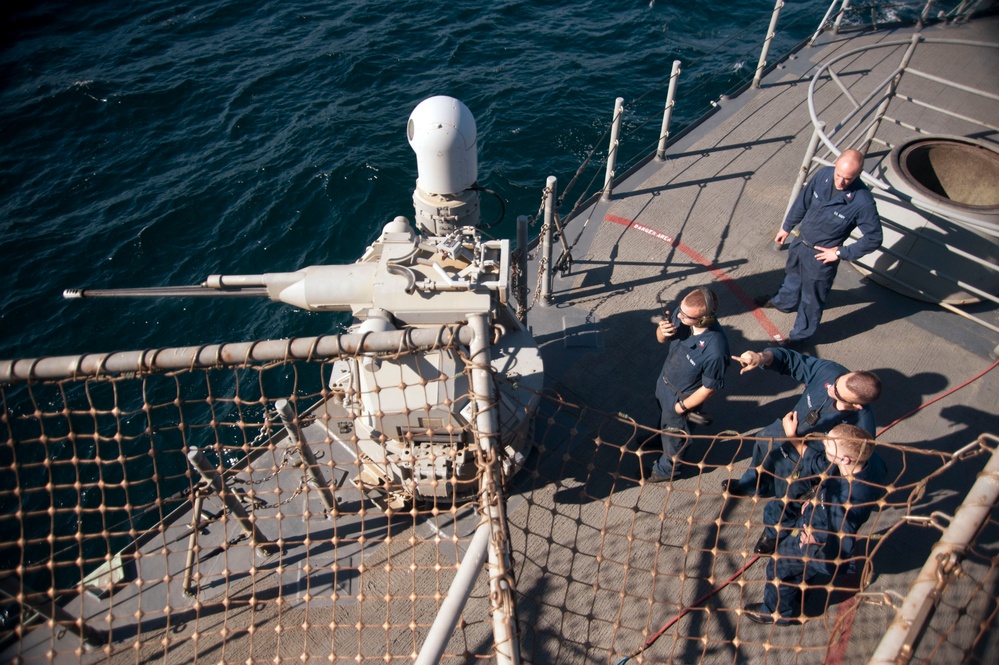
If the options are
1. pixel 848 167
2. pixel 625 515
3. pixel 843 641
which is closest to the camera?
pixel 843 641

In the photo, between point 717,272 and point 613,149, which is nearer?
point 717,272

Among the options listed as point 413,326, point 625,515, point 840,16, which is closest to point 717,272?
point 625,515

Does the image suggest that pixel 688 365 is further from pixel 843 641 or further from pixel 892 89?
pixel 892 89

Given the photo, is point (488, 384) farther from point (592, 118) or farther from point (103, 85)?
point (103, 85)

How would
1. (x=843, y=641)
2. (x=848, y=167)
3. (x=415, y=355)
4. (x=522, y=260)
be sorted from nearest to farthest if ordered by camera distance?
(x=415, y=355)
(x=843, y=641)
(x=848, y=167)
(x=522, y=260)

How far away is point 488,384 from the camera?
3.00m

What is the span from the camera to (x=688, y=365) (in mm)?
4848

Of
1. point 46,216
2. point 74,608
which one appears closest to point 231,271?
point 46,216

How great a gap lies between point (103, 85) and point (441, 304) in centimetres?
1602

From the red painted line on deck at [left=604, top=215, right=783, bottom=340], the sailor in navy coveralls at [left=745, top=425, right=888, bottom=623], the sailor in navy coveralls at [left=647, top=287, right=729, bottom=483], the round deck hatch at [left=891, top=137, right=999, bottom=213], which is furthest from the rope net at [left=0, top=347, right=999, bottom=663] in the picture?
the round deck hatch at [left=891, top=137, right=999, bottom=213]

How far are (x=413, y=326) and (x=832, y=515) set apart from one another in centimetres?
317

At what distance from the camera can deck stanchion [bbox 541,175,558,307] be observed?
20.5ft

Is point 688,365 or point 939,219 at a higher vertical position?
point 939,219

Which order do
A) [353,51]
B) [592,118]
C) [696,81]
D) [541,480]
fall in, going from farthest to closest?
[353,51] → [696,81] → [592,118] → [541,480]
